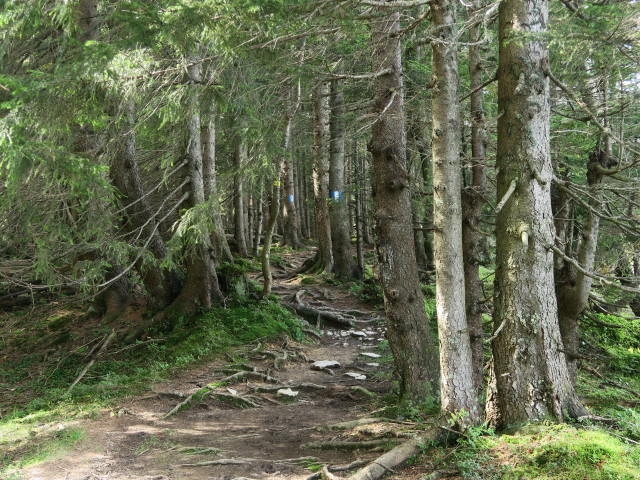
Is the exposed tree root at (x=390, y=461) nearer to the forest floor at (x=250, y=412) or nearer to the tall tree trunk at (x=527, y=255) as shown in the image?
the forest floor at (x=250, y=412)

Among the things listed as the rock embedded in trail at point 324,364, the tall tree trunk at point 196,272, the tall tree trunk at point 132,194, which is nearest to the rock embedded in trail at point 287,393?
the rock embedded in trail at point 324,364

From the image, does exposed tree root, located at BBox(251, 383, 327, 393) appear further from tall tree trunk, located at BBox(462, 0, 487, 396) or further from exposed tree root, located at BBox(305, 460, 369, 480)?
exposed tree root, located at BBox(305, 460, 369, 480)

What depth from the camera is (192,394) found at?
25.4 feet

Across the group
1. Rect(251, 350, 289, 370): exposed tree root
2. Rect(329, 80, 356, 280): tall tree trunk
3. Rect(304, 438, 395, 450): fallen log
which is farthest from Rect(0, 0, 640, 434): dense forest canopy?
Rect(329, 80, 356, 280): tall tree trunk

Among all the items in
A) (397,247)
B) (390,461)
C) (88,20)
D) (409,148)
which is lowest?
(390,461)

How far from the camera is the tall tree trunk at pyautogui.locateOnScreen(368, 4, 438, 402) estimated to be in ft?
22.1

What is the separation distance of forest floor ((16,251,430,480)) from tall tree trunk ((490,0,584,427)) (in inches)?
52.8

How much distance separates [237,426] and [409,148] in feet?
15.4

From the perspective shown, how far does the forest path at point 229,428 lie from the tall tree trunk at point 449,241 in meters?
1.15

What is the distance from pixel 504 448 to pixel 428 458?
683mm

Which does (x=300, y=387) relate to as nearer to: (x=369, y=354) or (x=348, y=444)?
(x=369, y=354)

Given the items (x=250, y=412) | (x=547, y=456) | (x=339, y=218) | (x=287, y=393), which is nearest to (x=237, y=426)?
(x=250, y=412)

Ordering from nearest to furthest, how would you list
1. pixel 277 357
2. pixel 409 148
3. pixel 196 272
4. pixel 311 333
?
pixel 409 148, pixel 277 357, pixel 196 272, pixel 311 333

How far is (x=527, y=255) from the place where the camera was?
14.3ft
